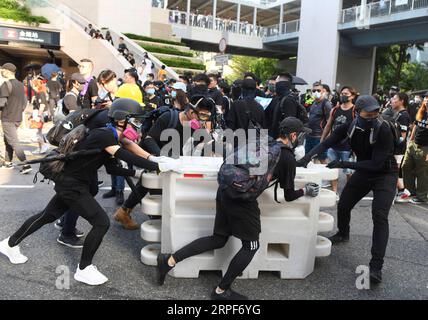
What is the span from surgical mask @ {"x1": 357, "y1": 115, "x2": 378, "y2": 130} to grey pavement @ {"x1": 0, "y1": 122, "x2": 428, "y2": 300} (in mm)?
1402

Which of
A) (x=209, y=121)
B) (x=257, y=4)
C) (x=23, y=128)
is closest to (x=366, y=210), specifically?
(x=209, y=121)

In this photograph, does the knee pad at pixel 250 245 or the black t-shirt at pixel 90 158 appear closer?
the knee pad at pixel 250 245

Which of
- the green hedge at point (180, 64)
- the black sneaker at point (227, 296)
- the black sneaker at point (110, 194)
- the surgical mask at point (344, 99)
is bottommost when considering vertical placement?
the black sneaker at point (227, 296)

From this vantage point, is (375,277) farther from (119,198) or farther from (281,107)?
(119,198)

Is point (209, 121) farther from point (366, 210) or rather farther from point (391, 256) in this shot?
point (366, 210)

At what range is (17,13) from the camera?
23.6m

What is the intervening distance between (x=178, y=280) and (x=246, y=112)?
9.91 ft

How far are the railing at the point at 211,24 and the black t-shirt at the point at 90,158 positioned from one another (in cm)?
3643

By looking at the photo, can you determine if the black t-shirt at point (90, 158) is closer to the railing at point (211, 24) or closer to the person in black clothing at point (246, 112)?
the person in black clothing at point (246, 112)

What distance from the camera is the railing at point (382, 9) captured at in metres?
23.0

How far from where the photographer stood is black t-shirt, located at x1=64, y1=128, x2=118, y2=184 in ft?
11.7

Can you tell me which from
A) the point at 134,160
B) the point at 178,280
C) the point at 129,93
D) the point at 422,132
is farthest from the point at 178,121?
the point at 422,132

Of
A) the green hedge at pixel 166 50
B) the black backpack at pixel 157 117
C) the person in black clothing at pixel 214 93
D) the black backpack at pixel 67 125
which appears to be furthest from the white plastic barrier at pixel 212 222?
the green hedge at pixel 166 50

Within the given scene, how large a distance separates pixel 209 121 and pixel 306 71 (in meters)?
29.5
